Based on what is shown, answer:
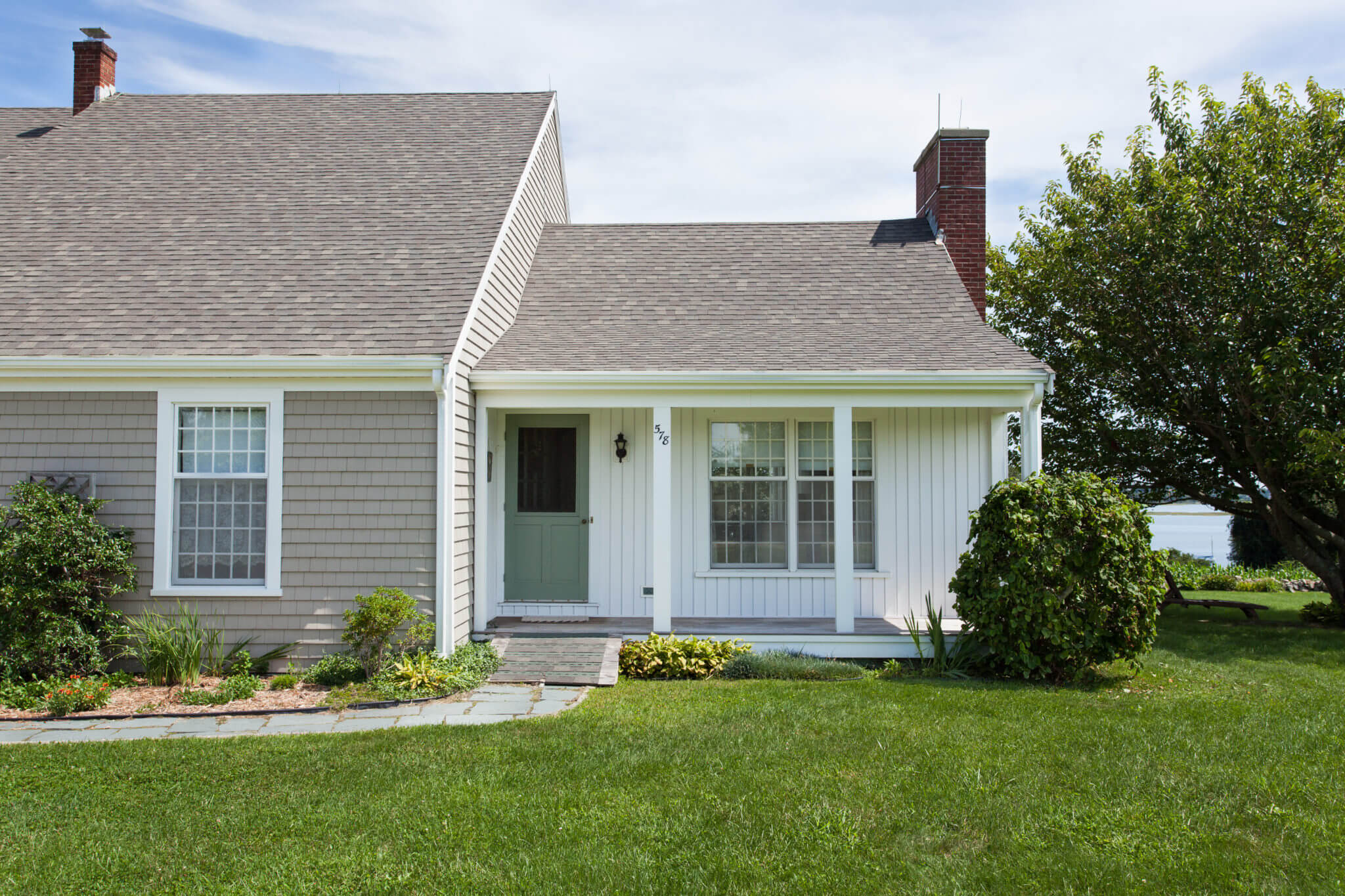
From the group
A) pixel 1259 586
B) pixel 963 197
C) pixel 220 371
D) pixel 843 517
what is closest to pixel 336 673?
pixel 220 371

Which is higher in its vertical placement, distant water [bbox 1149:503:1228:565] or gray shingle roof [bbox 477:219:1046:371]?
gray shingle roof [bbox 477:219:1046:371]

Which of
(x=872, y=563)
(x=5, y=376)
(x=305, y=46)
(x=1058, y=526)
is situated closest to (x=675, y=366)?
(x=872, y=563)

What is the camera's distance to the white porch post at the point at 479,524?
8.45 meters

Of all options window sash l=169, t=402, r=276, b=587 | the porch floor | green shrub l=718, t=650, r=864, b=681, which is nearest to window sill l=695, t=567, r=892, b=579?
the porch floor

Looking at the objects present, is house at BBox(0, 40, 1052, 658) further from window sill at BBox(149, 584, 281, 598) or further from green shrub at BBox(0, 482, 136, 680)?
green shrub at BBox(0, 482, 136, 680)

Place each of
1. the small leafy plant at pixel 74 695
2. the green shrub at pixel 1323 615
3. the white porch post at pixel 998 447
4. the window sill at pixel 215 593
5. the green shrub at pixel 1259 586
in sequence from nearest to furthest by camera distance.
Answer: the small leafy plant at pixel 74 695
the window sill at pixel 215 593
the white porch post at pixel 998 447
the green shrub at pixel 1323 615
the green shrub at pixel 1259 586

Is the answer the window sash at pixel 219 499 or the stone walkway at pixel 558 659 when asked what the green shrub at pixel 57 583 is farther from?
the stone walkway at pixel 558 659

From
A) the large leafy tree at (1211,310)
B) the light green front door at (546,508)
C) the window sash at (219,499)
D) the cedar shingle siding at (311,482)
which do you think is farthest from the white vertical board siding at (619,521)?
the large leafy tree at (1211,310)

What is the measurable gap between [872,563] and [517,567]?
3.86 m

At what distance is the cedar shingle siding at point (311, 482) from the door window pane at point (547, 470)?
1.97 metres

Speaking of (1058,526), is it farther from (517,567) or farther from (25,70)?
(25,70)

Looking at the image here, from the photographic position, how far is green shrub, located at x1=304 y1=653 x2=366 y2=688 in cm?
732

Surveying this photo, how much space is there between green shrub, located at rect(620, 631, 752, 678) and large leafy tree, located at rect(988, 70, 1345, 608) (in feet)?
22.7

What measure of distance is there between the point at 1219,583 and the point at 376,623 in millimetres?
16526
